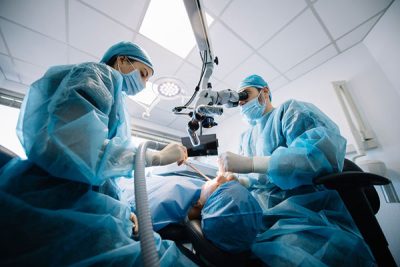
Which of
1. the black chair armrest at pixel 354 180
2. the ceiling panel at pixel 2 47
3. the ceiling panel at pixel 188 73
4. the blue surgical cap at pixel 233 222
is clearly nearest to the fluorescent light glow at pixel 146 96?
the ceiling panel at pixel 188 73

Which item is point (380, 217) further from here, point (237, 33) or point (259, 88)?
point (237, 33)

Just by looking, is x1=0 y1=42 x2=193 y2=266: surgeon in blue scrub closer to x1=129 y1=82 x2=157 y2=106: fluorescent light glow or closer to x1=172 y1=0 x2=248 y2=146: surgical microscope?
x1=172 y1=0 x2=248 y2=146: surgical microscope

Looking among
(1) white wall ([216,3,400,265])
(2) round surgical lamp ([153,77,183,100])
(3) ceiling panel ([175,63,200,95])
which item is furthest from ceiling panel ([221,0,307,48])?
(1) white wall ([216,3,400,265])

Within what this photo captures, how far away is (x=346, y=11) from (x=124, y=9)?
6.88 ft

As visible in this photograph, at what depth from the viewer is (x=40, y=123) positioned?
547 millimetres

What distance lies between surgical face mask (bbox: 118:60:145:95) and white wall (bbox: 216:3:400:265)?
6.96 ft

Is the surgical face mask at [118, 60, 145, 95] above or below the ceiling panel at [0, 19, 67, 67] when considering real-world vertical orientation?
below

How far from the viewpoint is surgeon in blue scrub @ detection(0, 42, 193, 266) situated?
0.43 m

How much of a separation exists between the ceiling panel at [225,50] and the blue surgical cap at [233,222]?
64.2 inches

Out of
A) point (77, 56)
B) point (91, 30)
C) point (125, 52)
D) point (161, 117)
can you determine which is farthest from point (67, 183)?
point (161, 117)

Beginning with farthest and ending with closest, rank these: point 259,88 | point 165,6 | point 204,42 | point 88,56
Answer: point 88,56, point 165,6, point 259,88, point 204,42

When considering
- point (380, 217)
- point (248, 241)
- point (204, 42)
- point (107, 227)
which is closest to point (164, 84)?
point (204, 42)

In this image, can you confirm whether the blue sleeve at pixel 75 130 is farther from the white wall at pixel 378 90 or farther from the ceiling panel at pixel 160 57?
the white wall at pixel 378 90

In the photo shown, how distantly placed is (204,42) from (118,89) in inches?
22.9
